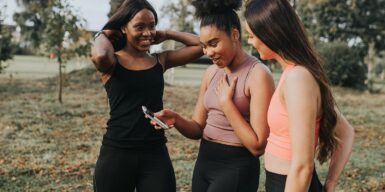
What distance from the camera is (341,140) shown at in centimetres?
212

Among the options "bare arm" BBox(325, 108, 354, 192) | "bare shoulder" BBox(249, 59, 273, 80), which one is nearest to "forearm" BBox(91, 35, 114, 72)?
"bare shoulder" BBox(249, 59, 273, 80)

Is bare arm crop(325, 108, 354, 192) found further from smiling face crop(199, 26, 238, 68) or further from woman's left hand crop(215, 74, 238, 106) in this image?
smiling face crop(199, 26, 238, 68)

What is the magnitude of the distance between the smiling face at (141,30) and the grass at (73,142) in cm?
308

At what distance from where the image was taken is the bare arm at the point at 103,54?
2746mm

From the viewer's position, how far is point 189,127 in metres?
2.78

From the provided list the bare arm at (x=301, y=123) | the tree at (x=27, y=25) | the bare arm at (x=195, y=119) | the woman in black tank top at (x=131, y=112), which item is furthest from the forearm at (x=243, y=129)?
the tree at (x=27, y=25)

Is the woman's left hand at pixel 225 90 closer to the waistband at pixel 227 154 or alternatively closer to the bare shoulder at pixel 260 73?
the bare shoulder at pixel 260 73

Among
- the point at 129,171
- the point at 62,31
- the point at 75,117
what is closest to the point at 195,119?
the point at 129,171

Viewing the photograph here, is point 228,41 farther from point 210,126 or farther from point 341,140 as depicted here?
point 341,140

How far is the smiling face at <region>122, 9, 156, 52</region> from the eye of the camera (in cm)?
290

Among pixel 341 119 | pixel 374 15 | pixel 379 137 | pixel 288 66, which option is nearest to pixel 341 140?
pixel 341 119

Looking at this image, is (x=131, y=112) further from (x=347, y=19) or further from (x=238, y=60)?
(x=347, y=19)

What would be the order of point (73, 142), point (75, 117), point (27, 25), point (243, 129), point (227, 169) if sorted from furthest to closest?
1. point (27, 25)
2. point (75, 117)
3. point (73, 142)
4. point (227, 169)
5. point (243, 129)

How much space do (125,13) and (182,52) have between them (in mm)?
505
